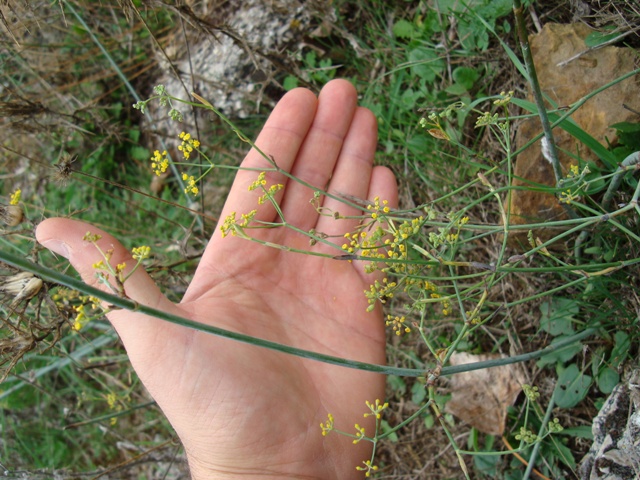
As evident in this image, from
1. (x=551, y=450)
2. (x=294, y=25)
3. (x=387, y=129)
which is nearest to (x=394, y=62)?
(x=387, y=129)

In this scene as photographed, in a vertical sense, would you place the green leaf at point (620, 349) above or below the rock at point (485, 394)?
above

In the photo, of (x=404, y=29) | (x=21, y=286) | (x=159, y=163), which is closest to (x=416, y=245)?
(x=159, y=163)

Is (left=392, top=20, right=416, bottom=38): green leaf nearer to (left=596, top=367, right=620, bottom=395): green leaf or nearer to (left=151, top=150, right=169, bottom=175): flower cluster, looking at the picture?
(left=151, top=150, right=169, bottom=175): flower cluster

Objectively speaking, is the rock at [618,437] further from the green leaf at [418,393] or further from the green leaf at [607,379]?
the green leaf at [418,393]

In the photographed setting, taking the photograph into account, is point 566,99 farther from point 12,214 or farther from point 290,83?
point 12,214

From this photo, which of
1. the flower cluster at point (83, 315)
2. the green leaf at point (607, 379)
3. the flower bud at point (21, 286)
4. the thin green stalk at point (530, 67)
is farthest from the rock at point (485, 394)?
the flower bud at point (21, 286)

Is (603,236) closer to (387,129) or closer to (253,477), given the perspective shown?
(387,129)

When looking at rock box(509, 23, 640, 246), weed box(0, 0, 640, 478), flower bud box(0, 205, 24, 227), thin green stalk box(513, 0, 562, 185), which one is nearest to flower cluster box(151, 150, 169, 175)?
weed box(0, 0, 640, 478)
